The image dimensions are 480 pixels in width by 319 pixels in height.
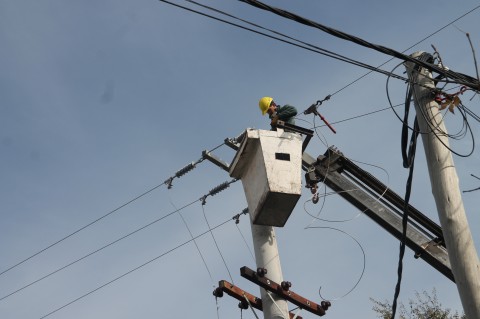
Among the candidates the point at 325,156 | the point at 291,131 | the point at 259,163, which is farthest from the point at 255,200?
the point at 325,156

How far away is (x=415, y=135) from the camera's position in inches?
300

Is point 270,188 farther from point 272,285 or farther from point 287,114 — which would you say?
point 287,114

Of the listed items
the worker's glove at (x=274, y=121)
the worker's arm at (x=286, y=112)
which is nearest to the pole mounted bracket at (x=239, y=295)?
the worker's glove at (x=274, y=121)

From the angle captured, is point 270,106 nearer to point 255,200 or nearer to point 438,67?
point 255,200

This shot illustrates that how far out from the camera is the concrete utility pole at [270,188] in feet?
26.5

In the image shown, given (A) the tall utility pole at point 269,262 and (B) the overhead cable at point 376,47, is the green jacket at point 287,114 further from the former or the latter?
(B) the overhead cable at point 376,47

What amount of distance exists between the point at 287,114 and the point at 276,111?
30 centimetres

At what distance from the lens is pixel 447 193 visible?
642 cm

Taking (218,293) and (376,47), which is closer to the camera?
(376,47)

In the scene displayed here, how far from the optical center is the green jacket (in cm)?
895

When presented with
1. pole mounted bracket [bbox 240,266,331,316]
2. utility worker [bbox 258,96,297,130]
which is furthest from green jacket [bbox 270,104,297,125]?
pole mounted bracket [bbox 240,266,331,316]

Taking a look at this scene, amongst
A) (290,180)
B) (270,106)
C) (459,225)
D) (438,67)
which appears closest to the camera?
(459,225)

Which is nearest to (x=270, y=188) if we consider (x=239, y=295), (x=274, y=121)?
(x=274, y=121)

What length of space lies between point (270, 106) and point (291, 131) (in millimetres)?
704
